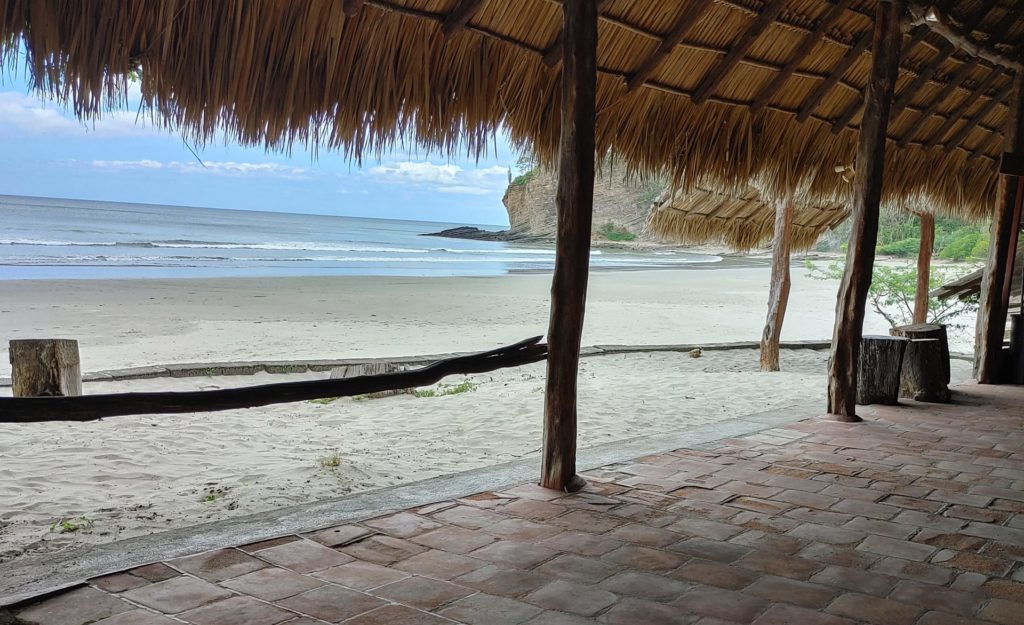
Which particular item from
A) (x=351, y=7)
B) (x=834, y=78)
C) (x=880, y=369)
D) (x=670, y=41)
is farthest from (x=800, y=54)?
(x=351, y=7)

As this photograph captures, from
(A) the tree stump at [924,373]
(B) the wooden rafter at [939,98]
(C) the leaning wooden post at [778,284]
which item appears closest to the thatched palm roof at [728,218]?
(C) the leaning wooden post at [778,284]

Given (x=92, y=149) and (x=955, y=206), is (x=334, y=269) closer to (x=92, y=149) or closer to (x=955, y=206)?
(x=955, y=206)

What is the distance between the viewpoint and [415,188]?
34719 millimetres

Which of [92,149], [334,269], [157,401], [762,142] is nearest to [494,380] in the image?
[762,142]

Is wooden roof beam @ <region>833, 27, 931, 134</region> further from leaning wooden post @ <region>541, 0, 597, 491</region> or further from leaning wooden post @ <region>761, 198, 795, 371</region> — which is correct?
leaning wooden post @ <region>541, 0, 597, 491</region>

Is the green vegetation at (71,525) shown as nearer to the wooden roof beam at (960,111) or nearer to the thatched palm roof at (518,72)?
the thatched palm roof at (518,72)

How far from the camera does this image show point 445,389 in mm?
5980

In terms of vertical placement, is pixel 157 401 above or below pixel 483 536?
above

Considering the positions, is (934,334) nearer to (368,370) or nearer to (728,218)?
(728,218)

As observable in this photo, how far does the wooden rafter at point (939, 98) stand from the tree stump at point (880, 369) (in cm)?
154

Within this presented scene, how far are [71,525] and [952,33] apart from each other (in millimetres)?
4893

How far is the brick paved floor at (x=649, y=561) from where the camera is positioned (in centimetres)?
190

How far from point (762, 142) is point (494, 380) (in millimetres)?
2766

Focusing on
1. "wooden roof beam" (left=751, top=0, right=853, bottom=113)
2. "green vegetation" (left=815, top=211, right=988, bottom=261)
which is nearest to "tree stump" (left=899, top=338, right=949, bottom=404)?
"wooden roof beam" (left=751, top=0, right=853, bottom=113)
